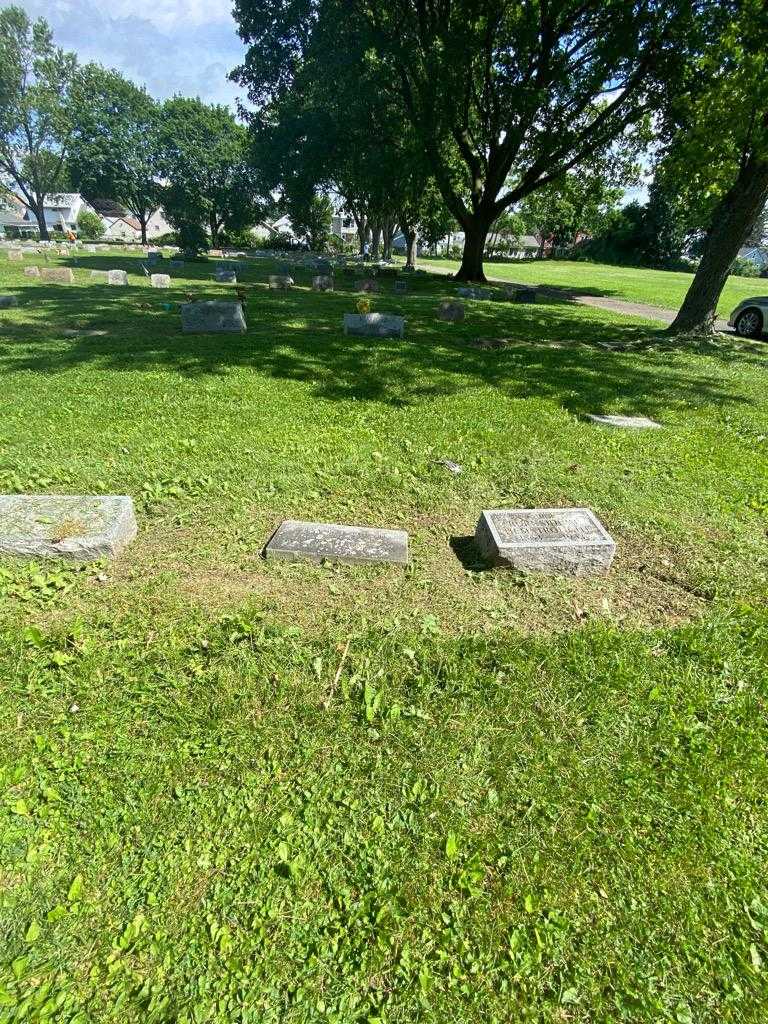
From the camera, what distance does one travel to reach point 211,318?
33.0 feet

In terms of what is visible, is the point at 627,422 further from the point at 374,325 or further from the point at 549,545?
the point at 374,325

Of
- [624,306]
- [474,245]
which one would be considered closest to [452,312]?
[624,306]

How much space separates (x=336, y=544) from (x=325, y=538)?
0.10 m

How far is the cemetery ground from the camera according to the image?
1.66 m

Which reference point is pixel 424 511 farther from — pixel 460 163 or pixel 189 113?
pixel 189 113

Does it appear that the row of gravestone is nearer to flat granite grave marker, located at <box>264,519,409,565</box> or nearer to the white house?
flat granite grave marker, located at <box>264,519,409,565</box>

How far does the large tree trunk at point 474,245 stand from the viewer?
22.6 metres

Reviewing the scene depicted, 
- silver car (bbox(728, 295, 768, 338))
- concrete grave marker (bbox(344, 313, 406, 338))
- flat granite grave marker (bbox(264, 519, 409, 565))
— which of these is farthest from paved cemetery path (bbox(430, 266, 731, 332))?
flat granite grave marker (bbox(264, 519, 409, 565))

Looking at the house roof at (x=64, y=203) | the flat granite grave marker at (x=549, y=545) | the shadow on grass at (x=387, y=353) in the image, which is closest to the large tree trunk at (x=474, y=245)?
the shadow on grass at (x=387, y=353)

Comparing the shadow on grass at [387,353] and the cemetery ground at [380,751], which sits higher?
the shadow on grass at [387,353]

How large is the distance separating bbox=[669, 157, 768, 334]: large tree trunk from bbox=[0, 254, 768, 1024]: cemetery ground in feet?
27.6

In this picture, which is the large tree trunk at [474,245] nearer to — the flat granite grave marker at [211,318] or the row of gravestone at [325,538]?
the flat granite grave marker at [211,318]

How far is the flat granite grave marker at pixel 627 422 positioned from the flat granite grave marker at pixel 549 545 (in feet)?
9.82

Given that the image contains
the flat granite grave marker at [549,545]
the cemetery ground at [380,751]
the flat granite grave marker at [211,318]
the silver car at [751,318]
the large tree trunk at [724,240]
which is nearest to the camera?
the cemetery ground at [380,751]
